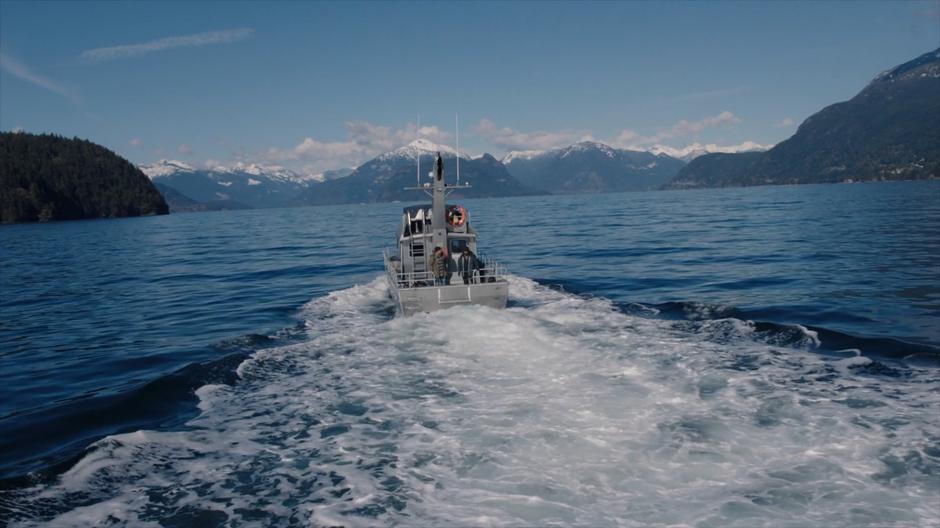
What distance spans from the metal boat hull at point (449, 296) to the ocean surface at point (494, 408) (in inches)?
24.2

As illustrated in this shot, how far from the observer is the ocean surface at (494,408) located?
10.3m

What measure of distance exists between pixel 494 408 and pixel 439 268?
12876 mm

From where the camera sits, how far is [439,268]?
2706 cm

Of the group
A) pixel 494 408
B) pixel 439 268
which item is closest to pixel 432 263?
pixel 439 268

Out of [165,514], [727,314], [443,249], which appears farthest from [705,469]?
[443,249]

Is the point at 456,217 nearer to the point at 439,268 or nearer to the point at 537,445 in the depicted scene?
the point at 439,268

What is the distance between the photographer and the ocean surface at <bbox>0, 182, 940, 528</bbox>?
1026 centimetres

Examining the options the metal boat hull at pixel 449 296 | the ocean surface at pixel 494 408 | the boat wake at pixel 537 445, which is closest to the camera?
the boat wake at pixel 537 445

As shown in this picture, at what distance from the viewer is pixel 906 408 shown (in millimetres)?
13641

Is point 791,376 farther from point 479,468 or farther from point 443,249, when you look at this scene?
point 443,249

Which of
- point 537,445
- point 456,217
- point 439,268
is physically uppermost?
point 456,217

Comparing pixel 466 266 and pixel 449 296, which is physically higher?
pixel 466 266

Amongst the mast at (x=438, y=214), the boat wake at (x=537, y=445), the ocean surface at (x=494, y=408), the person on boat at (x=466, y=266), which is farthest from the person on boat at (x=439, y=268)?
the boat wake at (x=537, y=445)

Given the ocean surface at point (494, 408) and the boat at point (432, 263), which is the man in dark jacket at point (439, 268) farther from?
the ocean surface at point (494, 408)
